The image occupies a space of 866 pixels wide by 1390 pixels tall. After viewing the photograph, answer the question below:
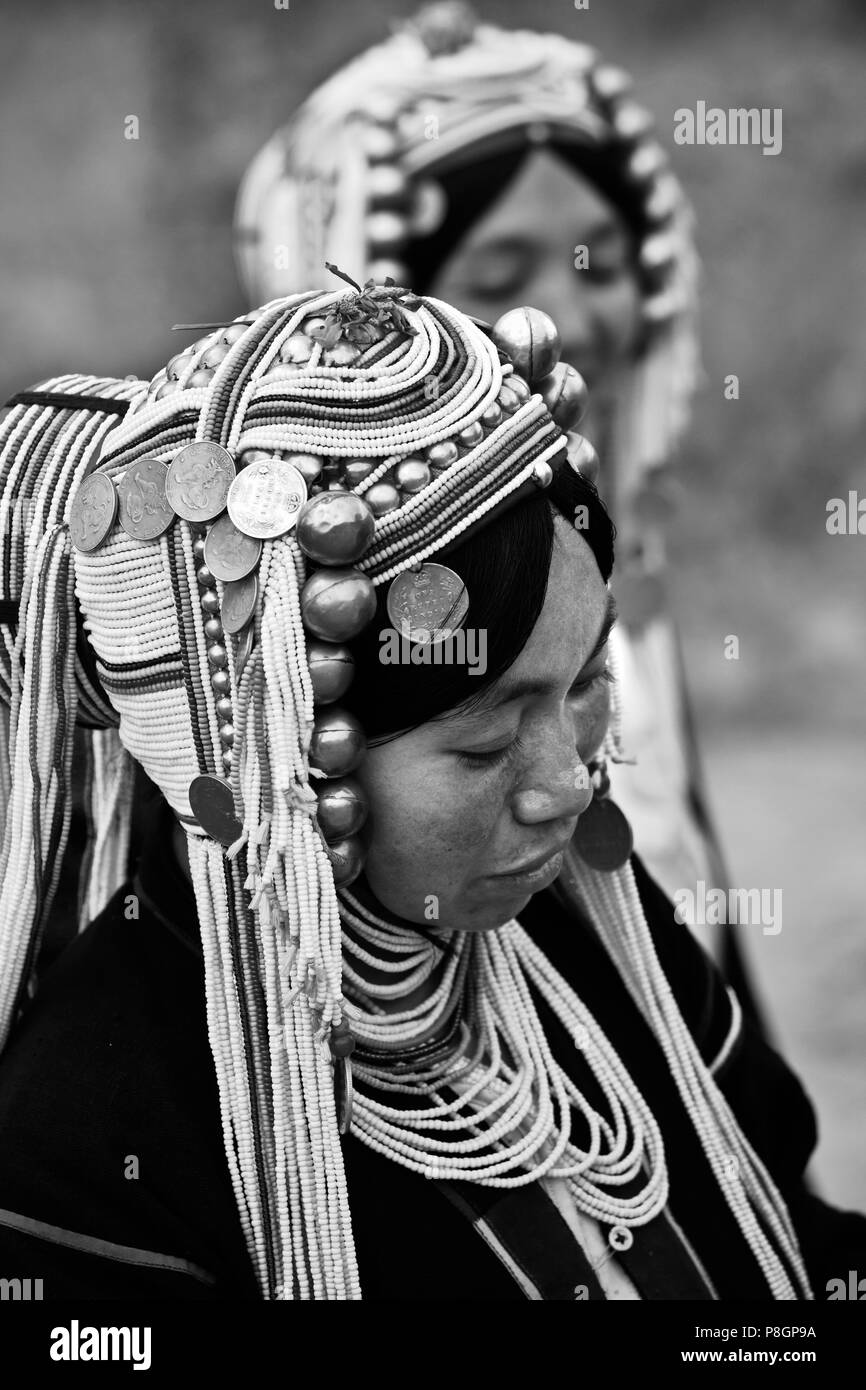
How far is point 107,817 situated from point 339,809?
0.44 m

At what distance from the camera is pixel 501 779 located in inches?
58.3

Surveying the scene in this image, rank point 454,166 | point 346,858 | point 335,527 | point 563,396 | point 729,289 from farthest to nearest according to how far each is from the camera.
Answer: point 729,289 < point 454,166 < point 563,396 < point 346,858 < point 335,527

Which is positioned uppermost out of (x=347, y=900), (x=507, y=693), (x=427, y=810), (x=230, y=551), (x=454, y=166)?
(x=454, y=166)

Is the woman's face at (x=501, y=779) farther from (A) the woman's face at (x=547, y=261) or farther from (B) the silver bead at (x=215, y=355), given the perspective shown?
(A) the woman's face at (x=547, y=261)

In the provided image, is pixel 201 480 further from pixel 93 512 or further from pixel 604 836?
pixel 604 836

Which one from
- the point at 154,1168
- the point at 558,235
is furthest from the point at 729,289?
the point at 154,1168

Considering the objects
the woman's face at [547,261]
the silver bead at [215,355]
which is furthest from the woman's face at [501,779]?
the woman's face at [547,261]

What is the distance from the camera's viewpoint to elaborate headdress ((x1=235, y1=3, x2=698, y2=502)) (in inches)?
129

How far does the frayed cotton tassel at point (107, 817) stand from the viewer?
68.2 inches

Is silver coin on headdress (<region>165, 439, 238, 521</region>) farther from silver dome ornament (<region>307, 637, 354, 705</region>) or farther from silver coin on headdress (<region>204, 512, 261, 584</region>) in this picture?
silver dome ornament (<region>307, 637, 354, 705</region>)

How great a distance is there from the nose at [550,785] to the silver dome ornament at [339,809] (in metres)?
0.16

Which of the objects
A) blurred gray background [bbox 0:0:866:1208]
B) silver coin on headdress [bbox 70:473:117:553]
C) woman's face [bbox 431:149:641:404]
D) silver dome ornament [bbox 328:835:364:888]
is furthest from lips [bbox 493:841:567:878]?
blurred gray background [bbox 0:0:866:1208]
